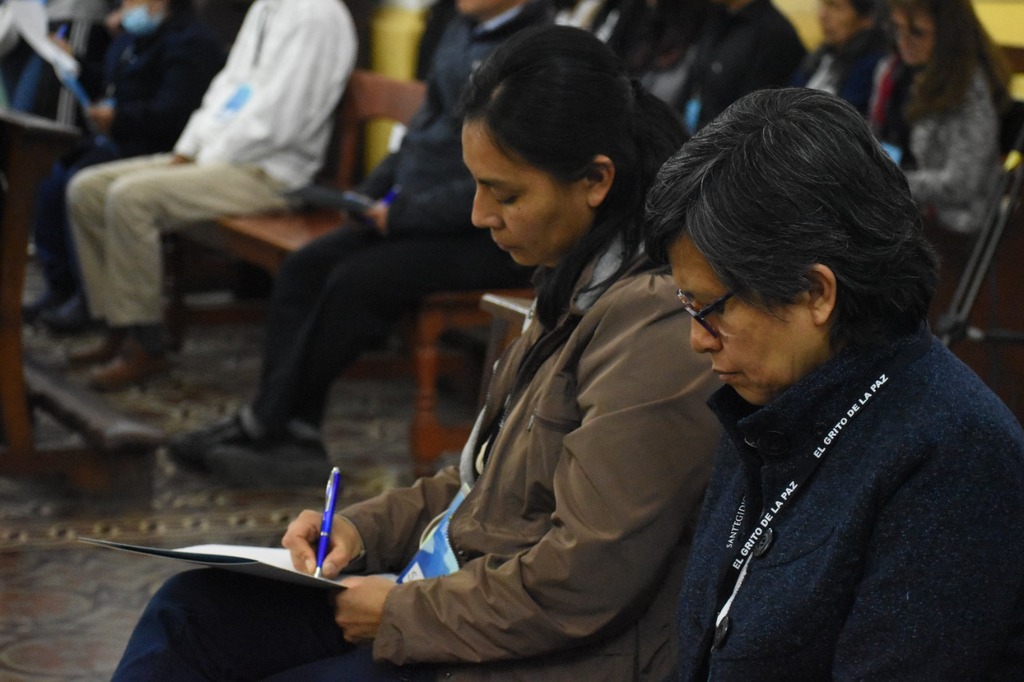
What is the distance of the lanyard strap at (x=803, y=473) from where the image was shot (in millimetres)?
1401

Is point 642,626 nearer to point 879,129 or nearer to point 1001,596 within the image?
point 1001,596

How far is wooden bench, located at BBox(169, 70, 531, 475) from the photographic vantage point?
437 centimetres

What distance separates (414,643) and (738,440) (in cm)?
60

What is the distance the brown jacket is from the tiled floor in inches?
55.8

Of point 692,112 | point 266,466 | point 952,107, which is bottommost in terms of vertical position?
point 266,466

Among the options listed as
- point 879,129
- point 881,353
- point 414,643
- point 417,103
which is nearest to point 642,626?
point 414,643

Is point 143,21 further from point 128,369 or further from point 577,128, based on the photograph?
point 577,128

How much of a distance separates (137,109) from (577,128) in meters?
4.41

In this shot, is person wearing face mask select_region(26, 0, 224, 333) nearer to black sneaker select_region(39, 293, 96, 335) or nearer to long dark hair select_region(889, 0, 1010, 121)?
black sneaker select_region(39, 293, 96, 335)

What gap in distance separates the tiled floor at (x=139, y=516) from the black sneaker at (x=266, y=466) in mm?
48

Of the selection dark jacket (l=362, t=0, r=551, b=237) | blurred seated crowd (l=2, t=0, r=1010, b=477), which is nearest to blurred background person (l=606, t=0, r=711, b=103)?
blurred seated crowd (l=2, t=0, r=1010, b=477)

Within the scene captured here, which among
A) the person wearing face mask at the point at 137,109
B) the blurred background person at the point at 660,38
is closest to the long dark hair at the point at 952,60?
the blurred background person at the point at 660,38

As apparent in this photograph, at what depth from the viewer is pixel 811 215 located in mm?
1369

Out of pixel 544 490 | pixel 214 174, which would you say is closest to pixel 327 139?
pixel 214 174
